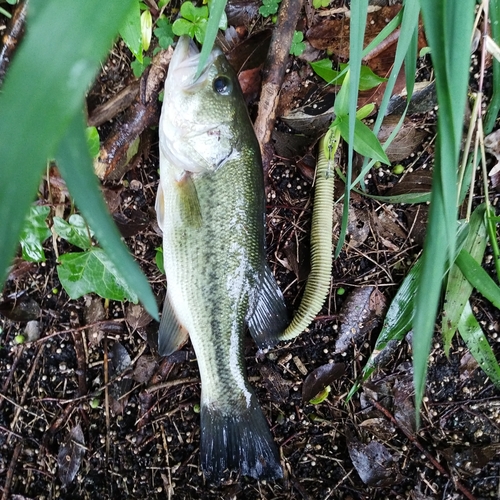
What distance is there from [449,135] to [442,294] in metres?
1.38

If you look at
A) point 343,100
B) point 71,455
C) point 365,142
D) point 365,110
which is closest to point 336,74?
point 365,110

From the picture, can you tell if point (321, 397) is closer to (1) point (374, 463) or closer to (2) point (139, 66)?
(1) point (374, 463)

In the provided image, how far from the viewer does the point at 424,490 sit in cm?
216

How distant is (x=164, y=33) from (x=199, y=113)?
1.39 feet

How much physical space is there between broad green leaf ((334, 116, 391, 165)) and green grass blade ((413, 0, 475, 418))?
2.17ft

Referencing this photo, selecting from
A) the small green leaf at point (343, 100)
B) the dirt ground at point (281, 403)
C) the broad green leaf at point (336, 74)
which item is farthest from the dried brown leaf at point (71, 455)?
the broad green leaf at point (336, 74)

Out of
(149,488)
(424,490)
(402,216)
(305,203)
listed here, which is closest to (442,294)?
(402,216)

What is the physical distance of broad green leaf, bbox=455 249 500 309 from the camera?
1760 millimetres

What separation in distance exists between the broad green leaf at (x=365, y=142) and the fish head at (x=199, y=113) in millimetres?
383

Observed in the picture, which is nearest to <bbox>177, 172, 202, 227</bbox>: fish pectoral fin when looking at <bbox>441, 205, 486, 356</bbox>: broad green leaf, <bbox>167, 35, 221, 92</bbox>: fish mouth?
<bbox>167, 35, 221, 92</bbox>: fish mouth

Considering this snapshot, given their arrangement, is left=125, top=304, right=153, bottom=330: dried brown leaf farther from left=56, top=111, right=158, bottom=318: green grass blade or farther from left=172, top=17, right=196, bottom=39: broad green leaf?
left=56, top=111, right=158, bottom=318: green grass blade

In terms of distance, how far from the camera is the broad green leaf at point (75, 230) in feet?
6.02

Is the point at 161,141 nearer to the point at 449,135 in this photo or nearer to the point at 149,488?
the point at 449,135

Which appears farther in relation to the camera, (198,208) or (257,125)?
(257,125)
